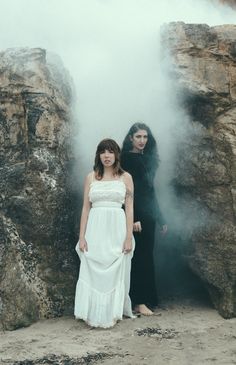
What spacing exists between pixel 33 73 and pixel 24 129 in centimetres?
49

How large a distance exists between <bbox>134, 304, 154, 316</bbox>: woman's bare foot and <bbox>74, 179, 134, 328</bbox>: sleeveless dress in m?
0.17

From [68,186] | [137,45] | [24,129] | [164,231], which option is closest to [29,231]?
[68,186]

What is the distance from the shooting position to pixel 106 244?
404 cm

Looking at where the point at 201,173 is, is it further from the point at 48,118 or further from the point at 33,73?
the point at 33,73

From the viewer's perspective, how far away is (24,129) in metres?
4.33

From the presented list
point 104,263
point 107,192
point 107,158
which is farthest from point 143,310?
point 107,158

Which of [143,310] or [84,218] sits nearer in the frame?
[84,218]

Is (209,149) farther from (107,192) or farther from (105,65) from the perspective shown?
(105,65)

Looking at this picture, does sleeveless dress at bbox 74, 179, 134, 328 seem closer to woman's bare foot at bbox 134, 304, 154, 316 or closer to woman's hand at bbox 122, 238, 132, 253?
woman's hand at bbox 122, 238, 132, 253

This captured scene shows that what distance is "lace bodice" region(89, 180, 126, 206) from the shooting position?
4102 millimetres

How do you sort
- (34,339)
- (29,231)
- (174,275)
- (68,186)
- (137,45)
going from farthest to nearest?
(174,275)
(137,45)
(68,186)
(29,231)
(34,339)

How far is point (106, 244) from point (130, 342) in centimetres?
81

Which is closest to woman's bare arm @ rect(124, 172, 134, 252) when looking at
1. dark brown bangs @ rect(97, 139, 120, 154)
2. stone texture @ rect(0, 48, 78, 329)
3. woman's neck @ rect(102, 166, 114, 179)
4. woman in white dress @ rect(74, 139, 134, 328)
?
woman in white dress @ rect(74, 139, 134, 328)

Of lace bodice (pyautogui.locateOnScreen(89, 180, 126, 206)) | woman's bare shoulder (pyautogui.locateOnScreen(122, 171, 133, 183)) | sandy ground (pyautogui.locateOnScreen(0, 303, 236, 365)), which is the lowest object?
sandy ground (pyautogui.locateOnScreen(0, 303, 236, 365))
